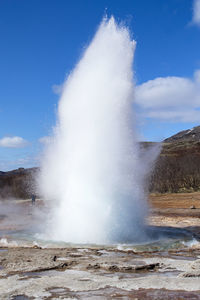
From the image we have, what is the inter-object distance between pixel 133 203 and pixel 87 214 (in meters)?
1.46

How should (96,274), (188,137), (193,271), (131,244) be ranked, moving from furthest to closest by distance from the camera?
Result: 1. (188,137)
2. (131,244)
3. (96,274)
4. (193,271)

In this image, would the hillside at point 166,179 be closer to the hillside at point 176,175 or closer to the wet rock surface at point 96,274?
the hillside at point 176,175

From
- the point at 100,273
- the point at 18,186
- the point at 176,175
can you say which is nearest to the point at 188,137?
the point at 176,175

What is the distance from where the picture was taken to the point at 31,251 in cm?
820

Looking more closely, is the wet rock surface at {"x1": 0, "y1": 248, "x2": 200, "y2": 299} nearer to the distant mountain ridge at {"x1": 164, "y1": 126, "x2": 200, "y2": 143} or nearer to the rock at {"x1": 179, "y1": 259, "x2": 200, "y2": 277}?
the rock at {"x1": 179, "y1": 259, "x2": 200, "y2": 277}

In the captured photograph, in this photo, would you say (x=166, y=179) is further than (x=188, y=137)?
No

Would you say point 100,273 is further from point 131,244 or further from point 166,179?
point 166,179

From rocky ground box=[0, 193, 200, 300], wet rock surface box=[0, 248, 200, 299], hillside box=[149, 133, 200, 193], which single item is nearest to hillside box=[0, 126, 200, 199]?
hillside box=[149, 133, 200, 193]

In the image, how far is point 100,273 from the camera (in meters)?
6.15

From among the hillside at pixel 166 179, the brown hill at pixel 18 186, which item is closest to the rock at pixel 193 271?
the hillside at pixel 166 179

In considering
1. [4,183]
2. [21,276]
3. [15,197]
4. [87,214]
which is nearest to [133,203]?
[87,214]

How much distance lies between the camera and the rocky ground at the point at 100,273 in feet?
16.3

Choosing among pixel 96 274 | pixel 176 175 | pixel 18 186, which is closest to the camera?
pixel 96 274

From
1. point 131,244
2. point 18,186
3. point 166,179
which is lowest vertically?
point 131,244
